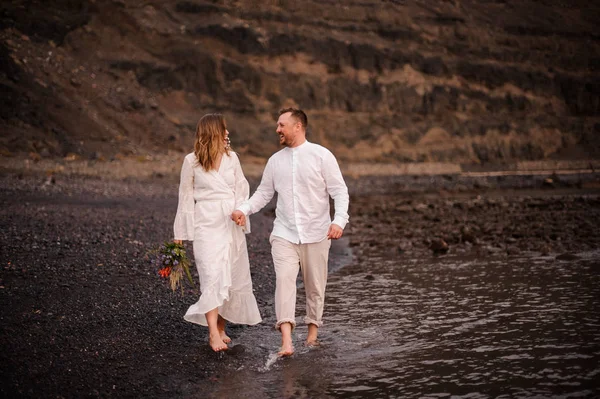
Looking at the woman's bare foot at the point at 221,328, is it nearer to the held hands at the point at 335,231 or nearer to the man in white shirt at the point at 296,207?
the man in white shirt at the point at 296,207

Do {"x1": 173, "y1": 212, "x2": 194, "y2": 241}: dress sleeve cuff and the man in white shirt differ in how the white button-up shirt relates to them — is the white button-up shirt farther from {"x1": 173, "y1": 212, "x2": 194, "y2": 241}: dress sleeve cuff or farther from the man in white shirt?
{"x1": 173, "y1": 212, "x2": 194, "y2": 241}: dress sleeve cuff

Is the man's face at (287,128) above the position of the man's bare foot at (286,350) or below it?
above

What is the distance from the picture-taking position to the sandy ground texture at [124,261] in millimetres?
6512

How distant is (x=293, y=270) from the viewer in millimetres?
7184

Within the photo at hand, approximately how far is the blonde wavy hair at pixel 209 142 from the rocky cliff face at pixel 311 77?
38.1 meters

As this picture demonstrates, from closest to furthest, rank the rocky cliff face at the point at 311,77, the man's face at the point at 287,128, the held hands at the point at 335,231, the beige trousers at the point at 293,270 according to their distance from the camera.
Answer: the held hands at the point at 335,231 < the man's face at the point at 287,128 < the beige trousers at the point at 293,270 < the rocky cliff face at the point at 311,77

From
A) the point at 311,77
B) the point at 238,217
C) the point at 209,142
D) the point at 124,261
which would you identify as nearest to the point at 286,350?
the point at 238,217

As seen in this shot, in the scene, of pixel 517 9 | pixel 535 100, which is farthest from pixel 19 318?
pixel 517 9

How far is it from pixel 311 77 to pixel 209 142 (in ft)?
176

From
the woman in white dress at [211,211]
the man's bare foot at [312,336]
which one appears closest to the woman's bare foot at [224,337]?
the woman in white dress at [211,211]

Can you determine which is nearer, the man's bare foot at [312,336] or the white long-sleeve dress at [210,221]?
the white long-sleeve dress at [210,221]

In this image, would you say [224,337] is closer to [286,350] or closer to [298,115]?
[286,350]

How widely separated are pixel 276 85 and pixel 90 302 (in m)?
50.8

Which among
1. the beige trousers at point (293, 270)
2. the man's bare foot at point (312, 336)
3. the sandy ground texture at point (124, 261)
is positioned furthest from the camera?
the man's bare foot at point (312, 336)
